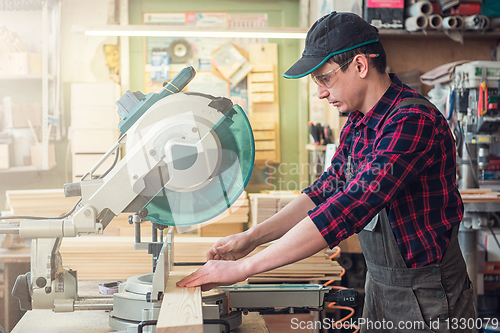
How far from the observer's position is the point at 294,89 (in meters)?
4.43

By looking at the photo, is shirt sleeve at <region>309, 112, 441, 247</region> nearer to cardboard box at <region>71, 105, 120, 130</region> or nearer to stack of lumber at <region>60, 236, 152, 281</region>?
stack of lumber at <region>60, 236, 152, 281</region>

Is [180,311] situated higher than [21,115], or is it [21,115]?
[21,115]

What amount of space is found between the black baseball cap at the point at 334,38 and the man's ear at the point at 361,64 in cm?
3

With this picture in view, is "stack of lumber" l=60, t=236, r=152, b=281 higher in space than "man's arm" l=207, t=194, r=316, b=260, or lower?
lower

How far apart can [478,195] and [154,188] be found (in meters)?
2.38

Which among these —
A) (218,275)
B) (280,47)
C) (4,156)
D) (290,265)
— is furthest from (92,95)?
(218,275)

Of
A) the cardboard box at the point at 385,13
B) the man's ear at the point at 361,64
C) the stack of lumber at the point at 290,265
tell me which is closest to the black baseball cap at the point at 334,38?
the man's ear at the point at 361,64

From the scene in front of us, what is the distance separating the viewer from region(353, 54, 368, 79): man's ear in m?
1.20

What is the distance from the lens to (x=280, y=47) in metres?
4.39

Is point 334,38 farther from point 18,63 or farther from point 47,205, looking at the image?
point 18,63

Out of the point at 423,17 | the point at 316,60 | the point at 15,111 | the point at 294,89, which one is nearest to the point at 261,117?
→ the point at 294,89

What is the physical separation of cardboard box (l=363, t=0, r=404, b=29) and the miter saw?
2569 mm

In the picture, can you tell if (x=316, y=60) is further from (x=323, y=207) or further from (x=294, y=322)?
(x=294, y=322)

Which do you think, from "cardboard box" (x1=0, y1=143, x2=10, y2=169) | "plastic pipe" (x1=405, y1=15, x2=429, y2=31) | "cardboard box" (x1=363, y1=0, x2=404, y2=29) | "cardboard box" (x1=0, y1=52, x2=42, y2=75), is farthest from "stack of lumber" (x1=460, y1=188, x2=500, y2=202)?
"cardboard box" (x1=0, y1=52, x2=42, y2=75)
